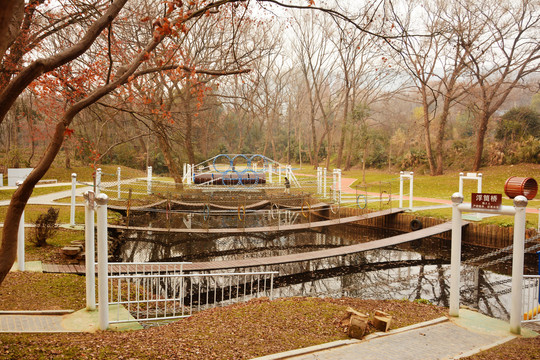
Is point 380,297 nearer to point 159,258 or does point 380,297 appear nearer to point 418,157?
point 159,258

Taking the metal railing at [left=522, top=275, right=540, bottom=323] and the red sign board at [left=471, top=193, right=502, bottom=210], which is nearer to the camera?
the red sign board at [left=471, top=193, right=502, bottom=210]

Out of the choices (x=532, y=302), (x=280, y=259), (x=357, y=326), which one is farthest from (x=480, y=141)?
(x=357, y=326)

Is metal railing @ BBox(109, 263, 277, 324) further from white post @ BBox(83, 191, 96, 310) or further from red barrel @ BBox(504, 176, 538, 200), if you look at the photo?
red barrel @ BBox(504, 176, 538, 200)

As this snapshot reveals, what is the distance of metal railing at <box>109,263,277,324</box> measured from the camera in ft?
20.2

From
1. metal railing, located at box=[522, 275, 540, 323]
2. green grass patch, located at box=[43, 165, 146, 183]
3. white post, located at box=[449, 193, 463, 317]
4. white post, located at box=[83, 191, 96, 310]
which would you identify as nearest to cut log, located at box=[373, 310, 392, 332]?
white post, located at box=[449, 193, 463, 317]

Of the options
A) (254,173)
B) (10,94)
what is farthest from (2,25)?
(254,173)

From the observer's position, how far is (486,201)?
5.92 m

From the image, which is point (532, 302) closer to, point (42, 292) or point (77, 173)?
point (42, 292)

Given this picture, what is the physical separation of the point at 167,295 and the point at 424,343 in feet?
17.1

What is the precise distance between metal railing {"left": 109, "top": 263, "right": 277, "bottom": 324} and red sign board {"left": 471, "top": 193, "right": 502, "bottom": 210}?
12.3 ft

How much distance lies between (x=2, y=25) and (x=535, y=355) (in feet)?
19.1

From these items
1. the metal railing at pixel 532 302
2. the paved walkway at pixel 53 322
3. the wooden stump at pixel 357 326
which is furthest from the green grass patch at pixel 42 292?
the metal railing at pixel 532 302

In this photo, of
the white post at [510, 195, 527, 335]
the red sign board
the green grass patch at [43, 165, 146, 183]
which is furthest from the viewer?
the green grass patch at [43, 165, 146, 183]

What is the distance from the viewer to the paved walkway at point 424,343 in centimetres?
448
